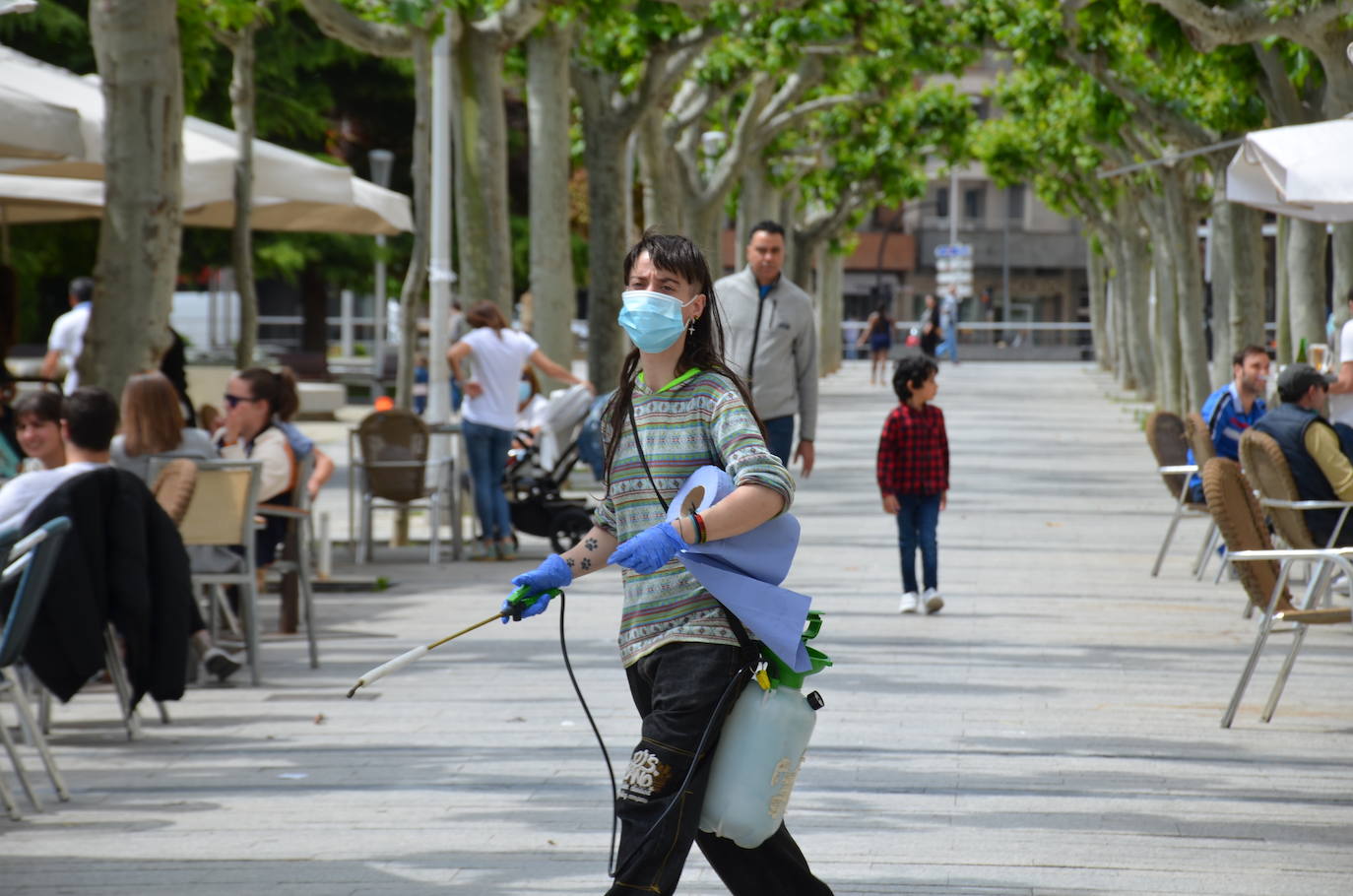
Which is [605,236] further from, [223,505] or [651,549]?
[651,549]

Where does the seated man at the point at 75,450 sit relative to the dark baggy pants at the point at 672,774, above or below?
above

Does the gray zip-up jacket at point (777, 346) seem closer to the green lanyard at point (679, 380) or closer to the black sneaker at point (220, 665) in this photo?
the black sneaker at point (220, 665)

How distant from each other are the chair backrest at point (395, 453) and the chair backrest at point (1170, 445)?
4639 millimetres

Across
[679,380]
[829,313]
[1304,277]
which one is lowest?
[679,380]

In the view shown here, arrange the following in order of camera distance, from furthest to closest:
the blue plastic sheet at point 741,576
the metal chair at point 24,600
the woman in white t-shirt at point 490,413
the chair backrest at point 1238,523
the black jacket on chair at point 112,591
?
the woman in white t-shirt at point 490,413 < the chair backrest at point 1238,523 < the black jacket on chair at point 112,591 < the metal chair at point 24,600 < the blue plastic sheet at point 741,576

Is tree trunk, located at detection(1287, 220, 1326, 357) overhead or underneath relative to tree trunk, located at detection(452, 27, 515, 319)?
underneath

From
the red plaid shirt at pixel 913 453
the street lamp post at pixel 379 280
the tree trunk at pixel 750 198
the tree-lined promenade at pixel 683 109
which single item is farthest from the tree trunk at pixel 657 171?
the red plaid shirt at pixel 913 453

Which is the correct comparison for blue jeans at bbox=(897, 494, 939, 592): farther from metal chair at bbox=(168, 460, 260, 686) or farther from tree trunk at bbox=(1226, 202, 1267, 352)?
tree trunk at bbox=(1226, 202, 1267, 352)

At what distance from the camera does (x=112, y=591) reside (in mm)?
7035

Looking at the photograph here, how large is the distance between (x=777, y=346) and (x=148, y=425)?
327cm

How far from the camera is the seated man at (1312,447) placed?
9.01 m

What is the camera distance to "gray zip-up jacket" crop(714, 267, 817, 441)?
33.3ft

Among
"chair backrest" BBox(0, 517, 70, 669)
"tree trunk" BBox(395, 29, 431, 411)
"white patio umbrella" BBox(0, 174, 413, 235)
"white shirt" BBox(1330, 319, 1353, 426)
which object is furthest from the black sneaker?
"tree trunk" BBox(395, 29, 431, 411)

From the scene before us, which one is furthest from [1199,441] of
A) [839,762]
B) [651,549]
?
[651,549]
